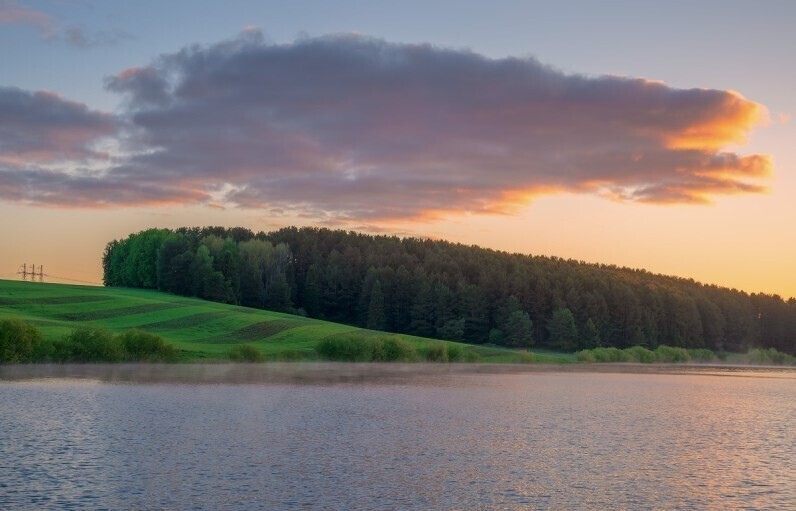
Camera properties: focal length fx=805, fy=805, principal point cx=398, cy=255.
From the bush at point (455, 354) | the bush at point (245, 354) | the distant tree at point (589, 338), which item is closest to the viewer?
the bush at point (245, 354)

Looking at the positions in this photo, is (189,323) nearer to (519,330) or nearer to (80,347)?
(80,347)

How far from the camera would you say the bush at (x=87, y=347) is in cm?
9469

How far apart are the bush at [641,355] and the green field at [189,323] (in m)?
19.9

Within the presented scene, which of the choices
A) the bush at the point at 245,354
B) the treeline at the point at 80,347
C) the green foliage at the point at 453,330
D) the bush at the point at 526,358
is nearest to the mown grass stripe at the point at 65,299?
the treeline at the point at 80,347

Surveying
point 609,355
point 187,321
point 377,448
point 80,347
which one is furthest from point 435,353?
point 377,448

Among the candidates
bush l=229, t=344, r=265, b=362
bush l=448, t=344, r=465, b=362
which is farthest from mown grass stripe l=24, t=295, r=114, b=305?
bush l=448, t=344, r=465, b=362

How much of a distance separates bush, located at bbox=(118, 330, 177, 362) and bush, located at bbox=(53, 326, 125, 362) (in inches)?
99.3

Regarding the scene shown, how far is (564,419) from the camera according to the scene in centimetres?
5741

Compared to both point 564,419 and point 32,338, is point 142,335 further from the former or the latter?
point 564,419

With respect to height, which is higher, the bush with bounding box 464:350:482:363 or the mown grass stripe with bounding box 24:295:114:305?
the mown grass stripe with bounding box 24:295:114:305

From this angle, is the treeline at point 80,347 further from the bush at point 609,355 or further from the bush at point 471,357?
the bush at point 609,355

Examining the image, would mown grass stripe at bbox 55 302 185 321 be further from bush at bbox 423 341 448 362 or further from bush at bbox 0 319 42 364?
bush at bbox 423 341 448 362

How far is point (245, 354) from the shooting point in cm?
10738

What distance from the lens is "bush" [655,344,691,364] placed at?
606 feet
